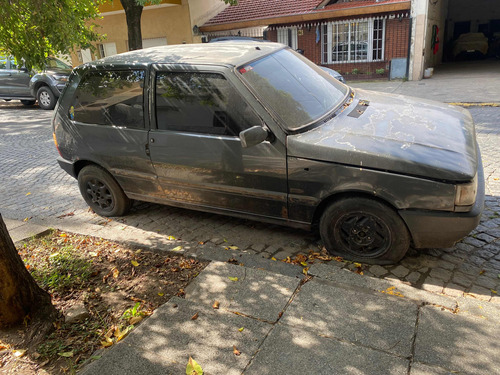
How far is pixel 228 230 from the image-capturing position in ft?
14.1

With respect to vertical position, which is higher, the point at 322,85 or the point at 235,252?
the point at 322,85

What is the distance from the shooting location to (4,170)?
7.04m

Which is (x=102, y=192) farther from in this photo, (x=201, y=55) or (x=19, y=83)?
(x=19, y=83)

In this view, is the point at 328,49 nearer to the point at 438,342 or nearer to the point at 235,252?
the point at 235,252

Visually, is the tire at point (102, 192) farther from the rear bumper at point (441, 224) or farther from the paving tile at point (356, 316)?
the rear bumper at point (441, 224)

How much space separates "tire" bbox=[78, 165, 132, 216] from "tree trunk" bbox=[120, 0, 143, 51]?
9.21 meters

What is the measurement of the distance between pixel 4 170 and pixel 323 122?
6162mm

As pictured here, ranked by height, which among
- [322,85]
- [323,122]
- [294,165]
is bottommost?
[294,165]

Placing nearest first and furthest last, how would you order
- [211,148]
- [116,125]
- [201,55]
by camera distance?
[211,148] < [201,55] < [116,125]

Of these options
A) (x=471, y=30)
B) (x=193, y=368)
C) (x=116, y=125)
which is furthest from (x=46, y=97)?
(x=471, y=30)

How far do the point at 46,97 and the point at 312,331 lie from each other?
13741mm

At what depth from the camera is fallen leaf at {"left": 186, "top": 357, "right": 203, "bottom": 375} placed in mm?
2309

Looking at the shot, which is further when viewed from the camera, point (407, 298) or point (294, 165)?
point (294, 165)

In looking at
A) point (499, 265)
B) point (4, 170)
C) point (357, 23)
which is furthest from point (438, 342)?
point (357, 23)
